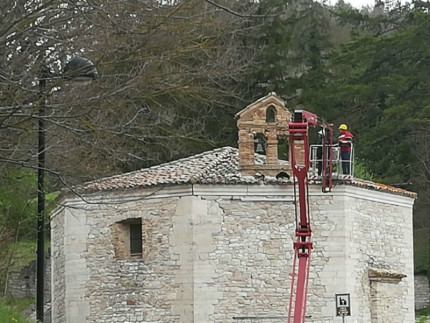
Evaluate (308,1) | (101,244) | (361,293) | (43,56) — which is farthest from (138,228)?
(308,1)

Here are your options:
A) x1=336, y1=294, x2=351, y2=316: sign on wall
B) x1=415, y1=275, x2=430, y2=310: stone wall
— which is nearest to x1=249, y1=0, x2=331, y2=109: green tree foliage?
x1=415, y1=275, x2=430, y2=310: stone wall

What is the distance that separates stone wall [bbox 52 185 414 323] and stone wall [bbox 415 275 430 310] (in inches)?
655

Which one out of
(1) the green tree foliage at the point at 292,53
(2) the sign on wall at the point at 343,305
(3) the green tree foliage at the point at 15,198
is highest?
(1) the green tree foliage at the point at 292,53

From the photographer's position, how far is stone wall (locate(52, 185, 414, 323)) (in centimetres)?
2075

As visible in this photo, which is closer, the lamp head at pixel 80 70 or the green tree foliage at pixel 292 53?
the lamp head at pixel 80 70

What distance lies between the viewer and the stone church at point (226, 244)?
20.8 metres

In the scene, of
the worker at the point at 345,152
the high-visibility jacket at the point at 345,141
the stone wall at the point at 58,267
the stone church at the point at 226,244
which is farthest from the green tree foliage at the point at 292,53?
the stone church at the point at 226,244

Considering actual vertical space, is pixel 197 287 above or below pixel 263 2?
below

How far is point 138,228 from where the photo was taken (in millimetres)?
21984

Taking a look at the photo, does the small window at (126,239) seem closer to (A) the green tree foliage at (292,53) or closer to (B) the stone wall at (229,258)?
(B) the stone wall at (229,258)

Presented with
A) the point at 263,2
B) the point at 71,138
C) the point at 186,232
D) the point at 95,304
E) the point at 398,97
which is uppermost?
the point at 263,2

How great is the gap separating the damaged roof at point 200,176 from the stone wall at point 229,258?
18 cm

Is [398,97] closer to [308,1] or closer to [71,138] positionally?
[308,1]

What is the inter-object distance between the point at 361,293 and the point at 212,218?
3563 millimetres
